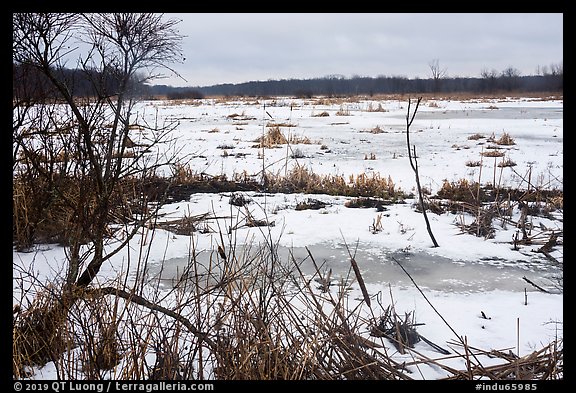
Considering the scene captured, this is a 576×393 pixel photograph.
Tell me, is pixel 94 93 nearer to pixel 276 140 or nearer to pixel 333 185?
pixel 333 185

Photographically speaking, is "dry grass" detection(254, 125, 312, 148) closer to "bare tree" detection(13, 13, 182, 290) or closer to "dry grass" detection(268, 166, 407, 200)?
"dry grass" detection(268, 166, 407, 200)

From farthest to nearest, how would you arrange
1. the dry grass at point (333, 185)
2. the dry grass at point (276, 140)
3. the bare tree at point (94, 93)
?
the dry grass at point (276, 140) < the dry grass at point (333, 185) < the bare tree at point (94, 93)

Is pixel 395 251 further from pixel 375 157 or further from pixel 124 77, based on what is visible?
pixel 375 157

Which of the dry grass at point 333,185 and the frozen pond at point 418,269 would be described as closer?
the frozen pond at point 418,269

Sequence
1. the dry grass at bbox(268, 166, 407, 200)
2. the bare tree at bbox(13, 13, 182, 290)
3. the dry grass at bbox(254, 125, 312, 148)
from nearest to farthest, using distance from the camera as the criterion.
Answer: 1. the bare tree at bbox(13, 13, 182, 290)
2. the dry grass at bbox(268, 166, 407, 200)
3. the dry grass at bbox(254, 125, 312, 148)

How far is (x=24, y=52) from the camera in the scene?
8.30ft

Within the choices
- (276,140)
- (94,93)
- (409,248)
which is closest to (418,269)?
(409,248)

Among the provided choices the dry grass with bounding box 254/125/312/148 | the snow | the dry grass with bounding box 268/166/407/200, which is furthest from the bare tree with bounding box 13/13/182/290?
A: the dry grass with bounding box 254/125/312/148

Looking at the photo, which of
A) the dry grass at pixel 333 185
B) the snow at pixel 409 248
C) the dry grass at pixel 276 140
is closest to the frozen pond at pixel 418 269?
the snow at pixel 409 248

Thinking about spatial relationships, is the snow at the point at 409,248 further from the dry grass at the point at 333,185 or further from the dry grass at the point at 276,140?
the dry grass at the point at 276,140
